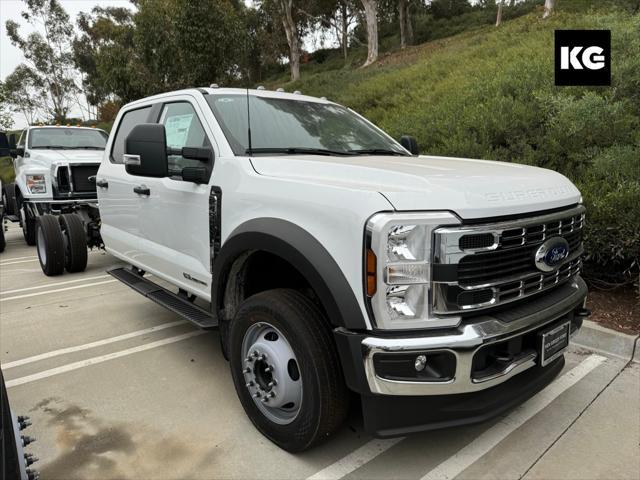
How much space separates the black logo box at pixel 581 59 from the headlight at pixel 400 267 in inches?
218

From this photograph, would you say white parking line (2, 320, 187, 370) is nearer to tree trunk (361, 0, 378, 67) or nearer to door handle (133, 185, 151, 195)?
door handle (133, 185, 151, 195)

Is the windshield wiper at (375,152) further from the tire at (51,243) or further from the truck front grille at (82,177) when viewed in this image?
the truck front grille at (82,177)

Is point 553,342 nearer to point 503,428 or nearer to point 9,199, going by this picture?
point 503,428

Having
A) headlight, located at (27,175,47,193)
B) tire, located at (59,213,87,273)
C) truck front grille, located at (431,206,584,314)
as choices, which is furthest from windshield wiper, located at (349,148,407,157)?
headlight, located at (27,175,47,193)

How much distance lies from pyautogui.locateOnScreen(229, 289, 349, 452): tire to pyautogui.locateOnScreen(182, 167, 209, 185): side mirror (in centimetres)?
92

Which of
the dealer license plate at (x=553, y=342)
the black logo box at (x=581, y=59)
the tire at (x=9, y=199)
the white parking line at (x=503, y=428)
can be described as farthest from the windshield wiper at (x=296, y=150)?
the tire at (x=9, y=199)

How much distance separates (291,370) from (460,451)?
1.02 meters

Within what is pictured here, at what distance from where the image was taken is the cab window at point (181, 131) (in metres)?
3.38

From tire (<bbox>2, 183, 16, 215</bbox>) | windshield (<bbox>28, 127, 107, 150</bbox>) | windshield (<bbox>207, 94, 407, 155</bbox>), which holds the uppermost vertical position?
windshield (<bbox>28, 127, 107, 150</bbox>)

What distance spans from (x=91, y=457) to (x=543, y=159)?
209 inches

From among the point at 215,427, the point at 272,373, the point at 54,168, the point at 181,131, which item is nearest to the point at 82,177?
the point at 54,168

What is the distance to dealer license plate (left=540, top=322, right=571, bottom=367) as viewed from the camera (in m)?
2.36

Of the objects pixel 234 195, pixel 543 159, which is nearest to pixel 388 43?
pixel 543 159

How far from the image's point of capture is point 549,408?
3.05m
